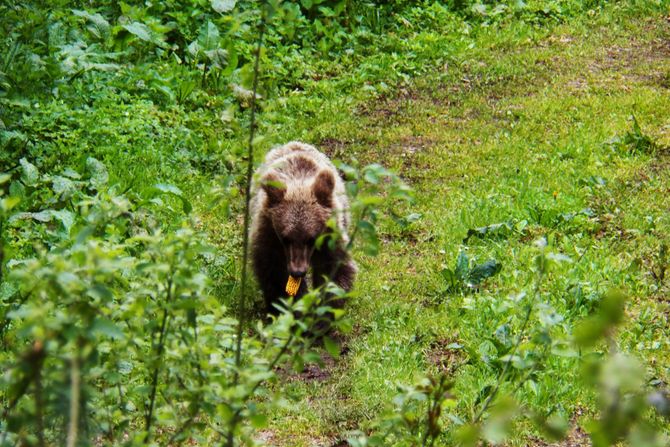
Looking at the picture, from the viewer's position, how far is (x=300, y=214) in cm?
607

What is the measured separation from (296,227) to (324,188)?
335 mm

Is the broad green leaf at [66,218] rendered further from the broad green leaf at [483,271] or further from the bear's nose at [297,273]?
the broad green leaf at [483,271]

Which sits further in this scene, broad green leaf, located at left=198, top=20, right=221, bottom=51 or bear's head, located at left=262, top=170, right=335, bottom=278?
broad green leaf, located at left=198, top=20, right=221, bottom=51

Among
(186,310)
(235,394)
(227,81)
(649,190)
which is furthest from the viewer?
(227,81)

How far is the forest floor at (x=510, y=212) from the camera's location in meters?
5.29

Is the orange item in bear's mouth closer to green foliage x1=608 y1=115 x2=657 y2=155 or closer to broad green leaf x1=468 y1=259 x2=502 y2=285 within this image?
broad green leaf x1=468 y1=259 x2=502 y2=285

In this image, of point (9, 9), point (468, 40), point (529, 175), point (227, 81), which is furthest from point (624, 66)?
point (9, 9)

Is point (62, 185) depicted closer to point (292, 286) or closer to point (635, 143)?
point (292, 286)

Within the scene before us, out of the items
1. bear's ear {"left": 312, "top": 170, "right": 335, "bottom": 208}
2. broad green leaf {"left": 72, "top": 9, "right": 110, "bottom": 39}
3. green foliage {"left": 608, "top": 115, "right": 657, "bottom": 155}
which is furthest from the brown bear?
broad green leaf {"left": 72, "top": 9, "right": 110, "bottom": 39}

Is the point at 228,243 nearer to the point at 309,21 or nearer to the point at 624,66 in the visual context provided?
the point at 309,21

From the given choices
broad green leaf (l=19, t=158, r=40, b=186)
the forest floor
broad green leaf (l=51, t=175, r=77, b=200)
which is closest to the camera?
the forest floor

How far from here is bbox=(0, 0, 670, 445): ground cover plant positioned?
2939 mm

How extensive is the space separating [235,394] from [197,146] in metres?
6.42

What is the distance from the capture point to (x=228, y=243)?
7.43 metres
